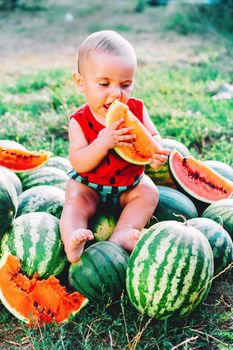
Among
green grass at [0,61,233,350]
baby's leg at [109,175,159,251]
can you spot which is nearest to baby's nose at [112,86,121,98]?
baby's leg at [109,175,159,251]

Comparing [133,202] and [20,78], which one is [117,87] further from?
[20,78]

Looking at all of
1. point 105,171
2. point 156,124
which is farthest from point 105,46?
point 156,124

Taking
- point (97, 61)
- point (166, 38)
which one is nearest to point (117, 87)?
point (97, 61)

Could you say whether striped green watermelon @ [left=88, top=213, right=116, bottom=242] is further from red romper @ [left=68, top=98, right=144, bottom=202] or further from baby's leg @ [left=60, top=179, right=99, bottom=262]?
red romper @ [left=68, top=98, right=144, bottom=202]

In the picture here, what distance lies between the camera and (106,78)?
315 cm

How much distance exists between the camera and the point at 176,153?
379 cm

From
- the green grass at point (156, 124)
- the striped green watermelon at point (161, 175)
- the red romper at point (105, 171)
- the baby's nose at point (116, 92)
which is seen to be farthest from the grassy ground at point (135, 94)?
the baby's nose at point (116, 92)

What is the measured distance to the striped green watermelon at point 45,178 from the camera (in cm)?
378

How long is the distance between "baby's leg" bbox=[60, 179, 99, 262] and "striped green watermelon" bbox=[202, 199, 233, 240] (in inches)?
27.3

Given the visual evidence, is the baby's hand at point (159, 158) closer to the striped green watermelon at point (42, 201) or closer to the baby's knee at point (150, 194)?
the baby's knee at point (150, 194)

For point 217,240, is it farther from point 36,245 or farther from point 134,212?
point 36,245

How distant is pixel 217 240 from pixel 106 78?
3.53ft

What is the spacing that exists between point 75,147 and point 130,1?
12.4m

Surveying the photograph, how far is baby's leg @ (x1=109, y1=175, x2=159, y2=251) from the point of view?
314 cm
